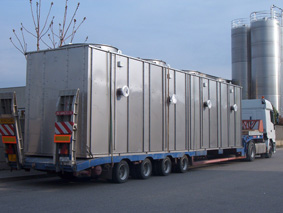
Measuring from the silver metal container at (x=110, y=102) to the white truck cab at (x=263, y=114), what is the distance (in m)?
8.50

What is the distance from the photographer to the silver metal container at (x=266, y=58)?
41.1m

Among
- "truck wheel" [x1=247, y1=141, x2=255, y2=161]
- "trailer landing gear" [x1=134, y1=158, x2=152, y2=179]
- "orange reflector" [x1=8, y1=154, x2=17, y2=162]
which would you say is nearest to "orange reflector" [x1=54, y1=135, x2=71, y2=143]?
"orange reflector" [x1=8, y1=154, x2=17, y2=162]

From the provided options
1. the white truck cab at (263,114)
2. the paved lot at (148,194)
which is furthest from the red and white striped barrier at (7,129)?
the white truck cab at (263,114)

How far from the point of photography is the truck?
10.6m

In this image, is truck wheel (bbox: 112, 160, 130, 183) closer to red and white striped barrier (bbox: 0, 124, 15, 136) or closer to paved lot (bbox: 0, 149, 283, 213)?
paved lot (bbox: 0, 149, 283, 213)

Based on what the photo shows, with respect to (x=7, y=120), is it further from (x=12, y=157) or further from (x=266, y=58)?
(x=266, y=58)

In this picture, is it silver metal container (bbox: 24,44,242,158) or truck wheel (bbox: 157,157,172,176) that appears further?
truck wheel (bbox: 157,157,172,176)

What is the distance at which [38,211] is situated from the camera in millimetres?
7551

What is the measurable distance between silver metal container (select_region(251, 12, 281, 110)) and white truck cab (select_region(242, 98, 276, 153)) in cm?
1927

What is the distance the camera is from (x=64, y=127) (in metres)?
10.4

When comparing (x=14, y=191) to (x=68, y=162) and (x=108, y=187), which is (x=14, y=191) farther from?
(x=108, y=187)

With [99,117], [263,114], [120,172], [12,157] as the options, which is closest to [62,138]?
Answer: [99,117]

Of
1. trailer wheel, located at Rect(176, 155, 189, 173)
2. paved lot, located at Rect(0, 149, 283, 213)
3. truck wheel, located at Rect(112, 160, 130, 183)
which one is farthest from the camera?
trailer wheel, located at Rect(176, 155, 189, 173)

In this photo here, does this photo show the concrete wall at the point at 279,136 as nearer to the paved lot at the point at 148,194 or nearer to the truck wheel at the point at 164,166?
the paved lot at the point at 148,194
